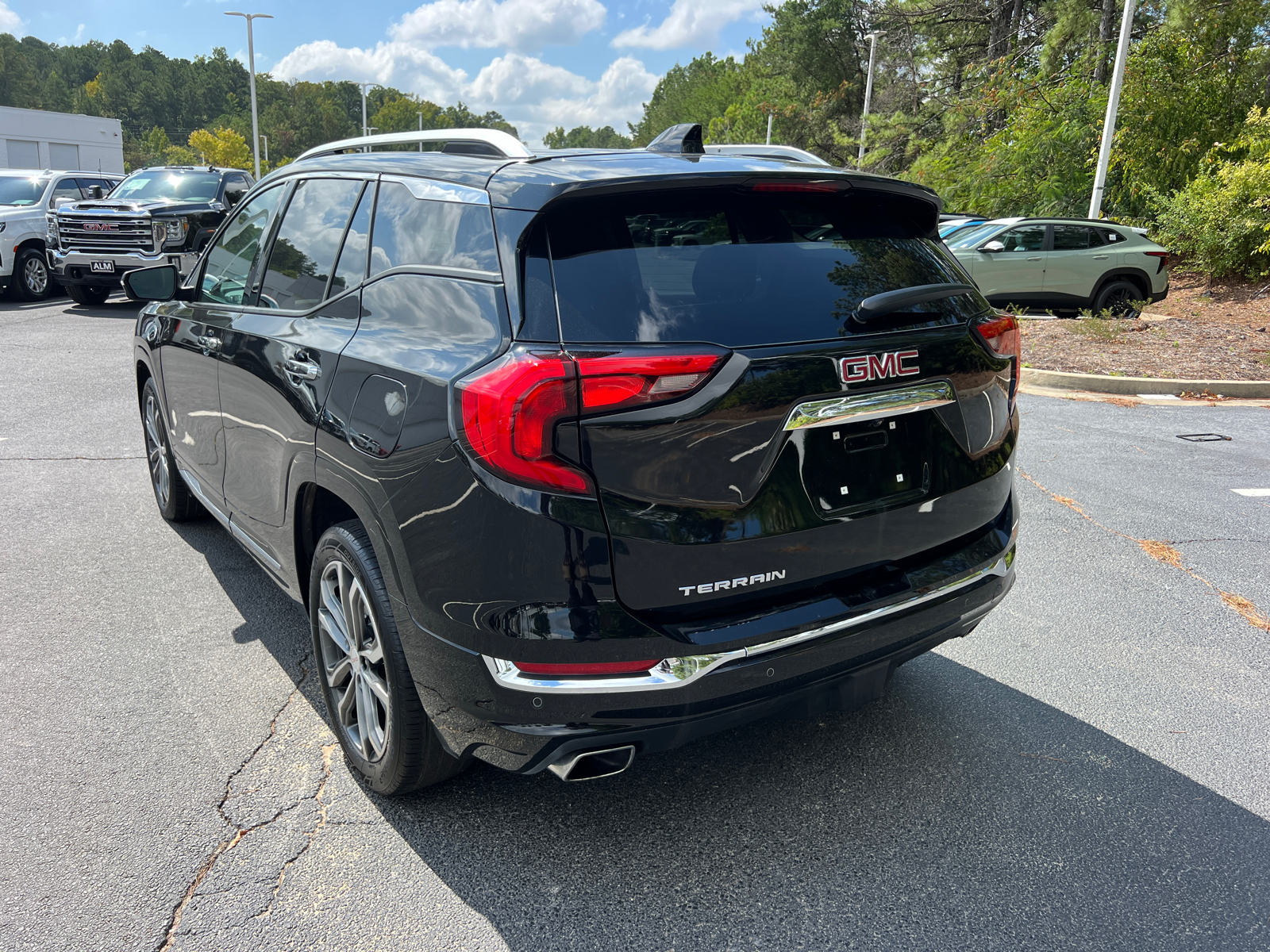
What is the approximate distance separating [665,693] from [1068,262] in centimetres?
1581

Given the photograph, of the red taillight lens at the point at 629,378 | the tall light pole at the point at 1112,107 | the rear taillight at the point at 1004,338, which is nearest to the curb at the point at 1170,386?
the rear taillight at the point at 1004,338

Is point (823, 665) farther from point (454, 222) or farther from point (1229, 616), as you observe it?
point (1229, 616)

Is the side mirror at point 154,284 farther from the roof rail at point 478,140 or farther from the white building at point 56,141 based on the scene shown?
the white building at point 56,141

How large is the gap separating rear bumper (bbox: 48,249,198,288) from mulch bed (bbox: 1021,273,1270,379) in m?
12.6

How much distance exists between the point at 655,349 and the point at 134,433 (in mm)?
6522

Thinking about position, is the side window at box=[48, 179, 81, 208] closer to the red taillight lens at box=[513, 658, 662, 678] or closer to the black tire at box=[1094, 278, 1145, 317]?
the black tire at box=[1094, 278, 1145, 317]

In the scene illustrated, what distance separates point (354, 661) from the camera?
2848 millimetres

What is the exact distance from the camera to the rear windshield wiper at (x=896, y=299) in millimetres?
2451

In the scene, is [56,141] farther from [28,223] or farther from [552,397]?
[552,397]

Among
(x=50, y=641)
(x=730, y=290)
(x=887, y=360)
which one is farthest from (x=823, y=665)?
(x=50, y=641)

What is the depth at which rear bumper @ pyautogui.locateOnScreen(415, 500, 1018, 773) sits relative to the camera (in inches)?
86.9

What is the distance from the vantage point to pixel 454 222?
252 cm

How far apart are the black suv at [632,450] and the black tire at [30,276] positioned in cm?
1644

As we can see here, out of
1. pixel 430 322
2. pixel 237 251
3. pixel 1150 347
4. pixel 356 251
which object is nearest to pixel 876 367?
pixel 430 322
